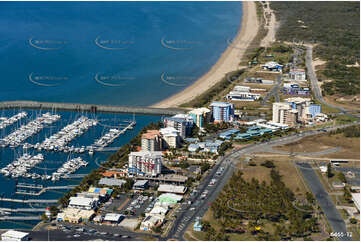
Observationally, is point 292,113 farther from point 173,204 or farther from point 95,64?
point 95,64

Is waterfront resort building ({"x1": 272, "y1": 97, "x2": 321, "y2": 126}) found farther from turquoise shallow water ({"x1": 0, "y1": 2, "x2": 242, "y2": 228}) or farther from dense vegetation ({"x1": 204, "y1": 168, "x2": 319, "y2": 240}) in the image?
dense vegetation ({"x1": 204, "y1": 168, "x2": 319, "y2": 240})

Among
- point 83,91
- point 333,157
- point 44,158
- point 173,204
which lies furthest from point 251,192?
point 83,91

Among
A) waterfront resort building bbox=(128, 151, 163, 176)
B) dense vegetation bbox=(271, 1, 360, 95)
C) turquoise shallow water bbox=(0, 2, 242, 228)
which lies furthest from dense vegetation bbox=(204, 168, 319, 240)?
dense vegetation bbox=(271, 1, 360, 95)

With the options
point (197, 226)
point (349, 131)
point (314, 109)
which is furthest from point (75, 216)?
point (314, 109)

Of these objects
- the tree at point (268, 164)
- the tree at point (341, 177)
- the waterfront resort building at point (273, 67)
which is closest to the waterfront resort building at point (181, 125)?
the tree at point (268, 164)

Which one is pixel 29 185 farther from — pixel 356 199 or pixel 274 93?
pixel 274 93

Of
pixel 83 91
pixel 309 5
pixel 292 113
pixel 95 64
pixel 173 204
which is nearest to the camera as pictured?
pixel 173 204

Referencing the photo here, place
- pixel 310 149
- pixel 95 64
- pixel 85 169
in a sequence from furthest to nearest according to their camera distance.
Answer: pixel 95 64, pixel 310 149, pixel 85 169

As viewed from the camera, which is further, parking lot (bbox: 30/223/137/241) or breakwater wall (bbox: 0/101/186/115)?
breakwater wall (bbox: 0/101/186/115)

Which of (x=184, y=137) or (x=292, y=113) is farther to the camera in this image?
(x=292, y=113)
